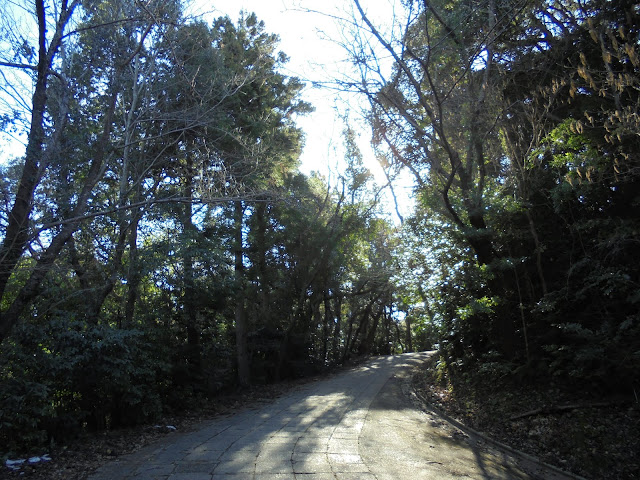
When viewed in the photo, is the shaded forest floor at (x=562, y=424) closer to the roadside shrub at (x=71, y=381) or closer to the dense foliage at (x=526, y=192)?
the dense foliage at (x=526, y=192)

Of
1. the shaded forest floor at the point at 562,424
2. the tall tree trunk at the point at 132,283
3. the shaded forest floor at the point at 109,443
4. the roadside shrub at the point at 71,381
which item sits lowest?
the shaded forest floor at the point at 562,424

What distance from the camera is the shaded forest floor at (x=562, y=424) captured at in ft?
19.0

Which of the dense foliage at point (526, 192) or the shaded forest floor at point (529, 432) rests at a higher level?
the dense foliage at point (526, 192)

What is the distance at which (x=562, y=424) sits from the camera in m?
6.89

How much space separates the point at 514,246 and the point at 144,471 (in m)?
8.36

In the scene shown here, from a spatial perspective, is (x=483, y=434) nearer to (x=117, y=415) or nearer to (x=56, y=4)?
(x=117, y=415)

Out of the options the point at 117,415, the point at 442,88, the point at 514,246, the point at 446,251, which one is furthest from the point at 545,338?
the point at 117,415

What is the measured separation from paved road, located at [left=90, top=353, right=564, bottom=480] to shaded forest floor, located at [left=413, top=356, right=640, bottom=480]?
47 centimetres

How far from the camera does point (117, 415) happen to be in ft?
28.9

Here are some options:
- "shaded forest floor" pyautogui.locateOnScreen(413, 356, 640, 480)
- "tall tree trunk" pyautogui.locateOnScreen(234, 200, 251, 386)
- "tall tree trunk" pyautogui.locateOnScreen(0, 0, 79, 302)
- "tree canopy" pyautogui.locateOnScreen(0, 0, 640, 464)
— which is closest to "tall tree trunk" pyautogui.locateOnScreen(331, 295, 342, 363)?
"tall tree trunk" pyautogui.locateOnScreen(234, 200, 251, 386)

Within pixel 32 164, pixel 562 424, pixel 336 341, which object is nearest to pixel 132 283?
pixel 32 164

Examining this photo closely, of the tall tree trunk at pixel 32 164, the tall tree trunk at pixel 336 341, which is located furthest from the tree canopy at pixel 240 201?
the tall tree trunk at pixel 336 341

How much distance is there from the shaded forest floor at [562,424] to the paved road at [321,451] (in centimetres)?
47

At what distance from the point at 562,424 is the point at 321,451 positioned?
3.80 metres
